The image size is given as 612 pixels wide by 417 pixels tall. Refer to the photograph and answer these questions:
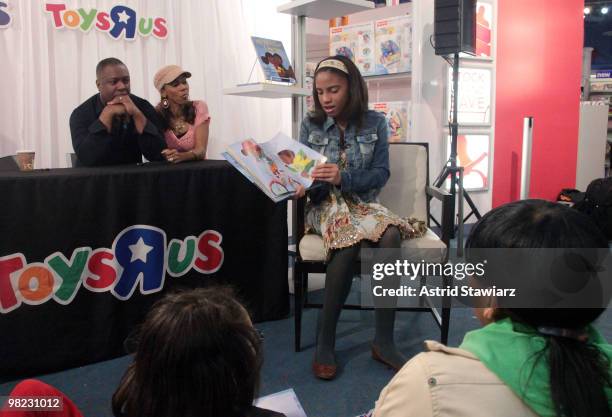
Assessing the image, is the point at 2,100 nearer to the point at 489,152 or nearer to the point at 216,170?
the point at 216,170

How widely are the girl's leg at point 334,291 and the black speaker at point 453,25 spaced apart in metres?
2.12

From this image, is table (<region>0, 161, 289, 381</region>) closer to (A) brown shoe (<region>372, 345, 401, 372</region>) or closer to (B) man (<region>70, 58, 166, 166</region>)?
(B) man (<region>70, 58, 166, 166</region>)

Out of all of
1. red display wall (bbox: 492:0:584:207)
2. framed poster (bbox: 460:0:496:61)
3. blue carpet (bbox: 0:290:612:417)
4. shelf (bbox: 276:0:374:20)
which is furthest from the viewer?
red display wall (bbox: 492:0:584:207)

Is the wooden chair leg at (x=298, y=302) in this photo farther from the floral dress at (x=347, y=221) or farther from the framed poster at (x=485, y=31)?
the framed poster at (x=485, y=31)

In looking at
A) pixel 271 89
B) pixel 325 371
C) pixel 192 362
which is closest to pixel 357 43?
pixel 271 89

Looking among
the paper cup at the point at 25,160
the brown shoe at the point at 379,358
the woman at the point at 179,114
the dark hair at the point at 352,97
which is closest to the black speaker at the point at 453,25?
the dark hair at the point at 352,97

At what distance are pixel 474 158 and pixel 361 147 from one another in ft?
8.37

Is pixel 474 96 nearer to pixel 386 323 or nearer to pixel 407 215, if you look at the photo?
pixel 407 215

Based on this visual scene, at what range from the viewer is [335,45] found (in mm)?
3959

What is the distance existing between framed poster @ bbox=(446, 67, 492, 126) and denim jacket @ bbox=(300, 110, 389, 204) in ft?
7.60

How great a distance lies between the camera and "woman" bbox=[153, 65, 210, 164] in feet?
8.02

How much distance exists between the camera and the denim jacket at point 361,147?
2.13m

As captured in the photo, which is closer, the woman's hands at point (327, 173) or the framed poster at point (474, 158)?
the woman's hands at point (327, 173)

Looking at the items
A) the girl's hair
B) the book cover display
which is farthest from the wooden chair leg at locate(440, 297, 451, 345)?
the book cover display
